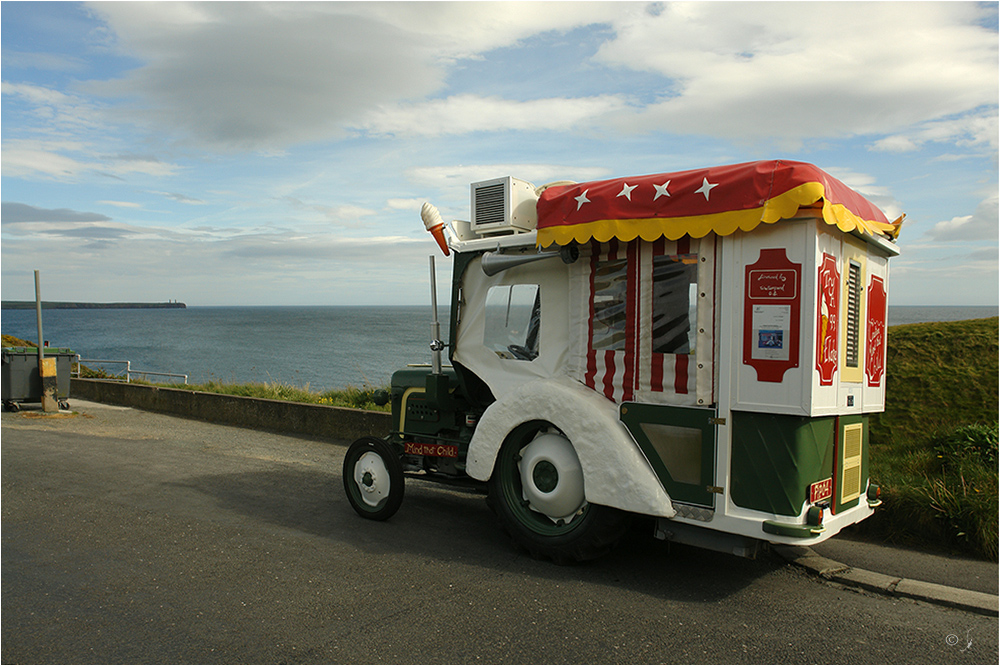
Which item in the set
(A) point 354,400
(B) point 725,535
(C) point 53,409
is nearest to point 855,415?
(B) point 725,535

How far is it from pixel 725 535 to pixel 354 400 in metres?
9.03

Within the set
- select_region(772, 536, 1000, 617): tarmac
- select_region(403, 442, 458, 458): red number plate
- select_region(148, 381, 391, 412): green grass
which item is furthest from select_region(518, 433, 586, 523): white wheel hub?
select_region(148, 381, 391, 412): green grass

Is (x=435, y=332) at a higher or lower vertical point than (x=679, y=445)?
higher

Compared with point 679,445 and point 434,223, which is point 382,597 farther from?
point 434,223

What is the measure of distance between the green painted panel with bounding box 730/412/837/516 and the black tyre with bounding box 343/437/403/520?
312 cm

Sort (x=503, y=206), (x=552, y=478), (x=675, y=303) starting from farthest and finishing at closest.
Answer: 1. (x=503, y=206)
2. (x=552, y=478)
3. (x=675, y=303)

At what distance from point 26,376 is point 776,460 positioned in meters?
15.5

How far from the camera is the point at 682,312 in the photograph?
5203 mm

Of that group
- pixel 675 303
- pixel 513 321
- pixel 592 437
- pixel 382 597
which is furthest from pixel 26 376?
pixel 675 303

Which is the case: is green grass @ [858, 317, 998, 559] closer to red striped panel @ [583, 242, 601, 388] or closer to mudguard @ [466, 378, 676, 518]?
mudguard @ [466, 378, 676, 518]

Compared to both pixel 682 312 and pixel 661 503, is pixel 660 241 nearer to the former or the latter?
pixel 682 312

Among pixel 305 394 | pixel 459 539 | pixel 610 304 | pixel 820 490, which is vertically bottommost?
pixel 459 539

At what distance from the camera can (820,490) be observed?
4.92m

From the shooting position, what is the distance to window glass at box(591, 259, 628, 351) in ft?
18.0
